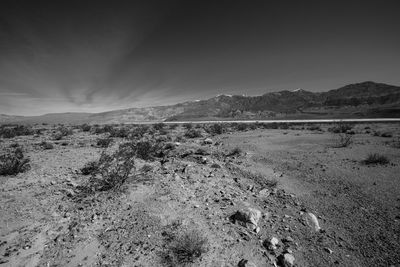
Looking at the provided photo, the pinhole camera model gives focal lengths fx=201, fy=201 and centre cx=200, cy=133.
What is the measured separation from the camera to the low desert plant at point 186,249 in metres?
3.42

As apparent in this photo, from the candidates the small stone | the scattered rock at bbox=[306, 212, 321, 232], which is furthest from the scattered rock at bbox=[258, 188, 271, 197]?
the small stone

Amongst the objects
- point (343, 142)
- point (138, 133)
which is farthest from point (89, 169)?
point (343, 142)

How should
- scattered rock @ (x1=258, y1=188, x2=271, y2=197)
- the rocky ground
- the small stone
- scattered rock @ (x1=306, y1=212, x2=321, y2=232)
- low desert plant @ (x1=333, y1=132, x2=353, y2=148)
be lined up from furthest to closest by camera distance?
low desert plant @ (x1=333, y1=132, x2=353, y2=148) < scattered rock @ (x1=258, y1=188, x2=271, y2=197) < scattered rock @ (x1=306, y1=212, x2=321, y2=232) < the small stone < the rocky ground

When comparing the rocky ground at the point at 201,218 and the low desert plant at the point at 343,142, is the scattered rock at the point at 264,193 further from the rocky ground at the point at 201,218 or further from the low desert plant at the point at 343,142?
the low desert plant at the point at 343,142

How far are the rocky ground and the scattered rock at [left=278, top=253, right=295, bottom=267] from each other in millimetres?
19

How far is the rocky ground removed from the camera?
3594 millimetres

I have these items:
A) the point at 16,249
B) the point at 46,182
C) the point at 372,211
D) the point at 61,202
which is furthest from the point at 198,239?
the point at 46,182

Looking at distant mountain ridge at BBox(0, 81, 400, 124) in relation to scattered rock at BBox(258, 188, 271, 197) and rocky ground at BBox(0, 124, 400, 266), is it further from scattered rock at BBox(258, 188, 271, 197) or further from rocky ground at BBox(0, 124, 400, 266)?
scattered rock at BBox(258, 188, 271, 197)

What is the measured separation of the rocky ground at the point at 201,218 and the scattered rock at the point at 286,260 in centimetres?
2

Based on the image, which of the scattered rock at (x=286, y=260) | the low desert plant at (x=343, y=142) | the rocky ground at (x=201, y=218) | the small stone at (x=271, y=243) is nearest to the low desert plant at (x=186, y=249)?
the rocky ground at (x=201, y=218)

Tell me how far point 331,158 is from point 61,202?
37.7 feet

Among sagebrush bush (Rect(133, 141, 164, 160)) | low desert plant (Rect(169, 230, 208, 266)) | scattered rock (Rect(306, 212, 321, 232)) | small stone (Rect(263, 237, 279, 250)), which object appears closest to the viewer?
low desert plant (Rect(169, 230, 208, 266))

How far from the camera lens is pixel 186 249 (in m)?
3.53

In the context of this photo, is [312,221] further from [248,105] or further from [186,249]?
[248,105]
